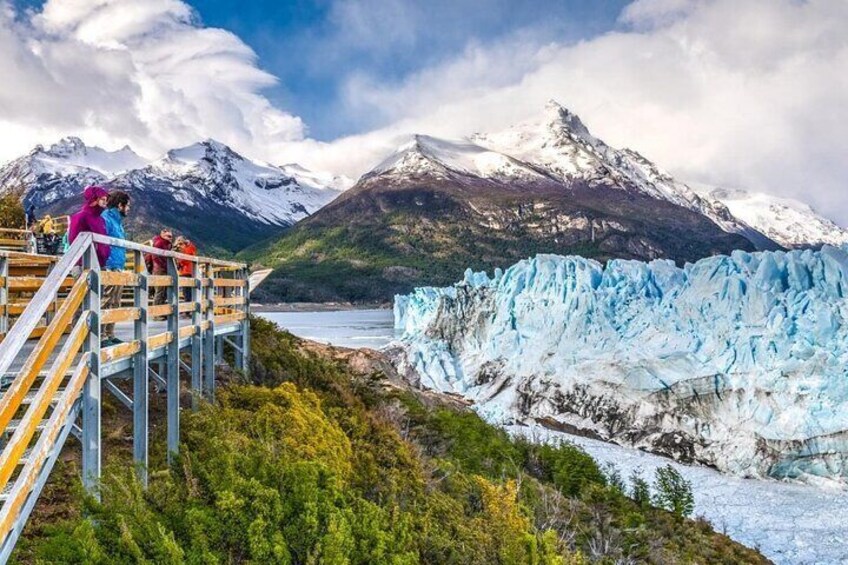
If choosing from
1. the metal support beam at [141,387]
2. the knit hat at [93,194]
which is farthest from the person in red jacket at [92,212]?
the metal support beam at [141,387]

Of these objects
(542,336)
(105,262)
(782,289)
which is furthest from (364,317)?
(105,262)

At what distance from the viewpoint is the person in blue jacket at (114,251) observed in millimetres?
3851

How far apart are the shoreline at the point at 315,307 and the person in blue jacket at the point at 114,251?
78.9m

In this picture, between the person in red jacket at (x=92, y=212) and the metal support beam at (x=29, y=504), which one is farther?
the person in red jacket at (x=92, y=212)

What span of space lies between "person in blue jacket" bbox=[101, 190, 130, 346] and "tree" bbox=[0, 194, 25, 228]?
11.8 meters

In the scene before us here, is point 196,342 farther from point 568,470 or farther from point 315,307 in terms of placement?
point 315,307

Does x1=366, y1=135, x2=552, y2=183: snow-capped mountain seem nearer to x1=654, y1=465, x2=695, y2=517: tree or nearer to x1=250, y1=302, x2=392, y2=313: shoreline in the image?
x1=250, y1=302, x2=392, y2=313: shoreline

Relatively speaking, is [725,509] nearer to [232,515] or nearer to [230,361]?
[230,361]

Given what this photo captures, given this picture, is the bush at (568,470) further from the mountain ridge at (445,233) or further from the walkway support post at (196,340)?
the mountain ridge at (445,233)

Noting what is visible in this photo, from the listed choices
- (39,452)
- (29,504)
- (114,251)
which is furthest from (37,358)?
(114,251)

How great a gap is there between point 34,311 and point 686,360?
21270mm

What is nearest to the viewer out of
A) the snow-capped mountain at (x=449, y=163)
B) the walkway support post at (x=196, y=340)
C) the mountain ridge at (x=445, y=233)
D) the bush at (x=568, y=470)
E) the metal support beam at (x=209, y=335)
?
the walkway support post at (x=196, y=340)

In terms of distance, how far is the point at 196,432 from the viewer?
4.34 m

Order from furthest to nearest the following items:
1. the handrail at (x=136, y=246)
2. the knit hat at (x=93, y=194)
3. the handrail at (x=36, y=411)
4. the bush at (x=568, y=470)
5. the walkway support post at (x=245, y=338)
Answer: the bush at (x=568, y=470), the walkway support post at (x=245, y=338), the knit hat at (x=93, y=194), the handrail at (x=136, y=246), the handrail at (x=36, y=411)
